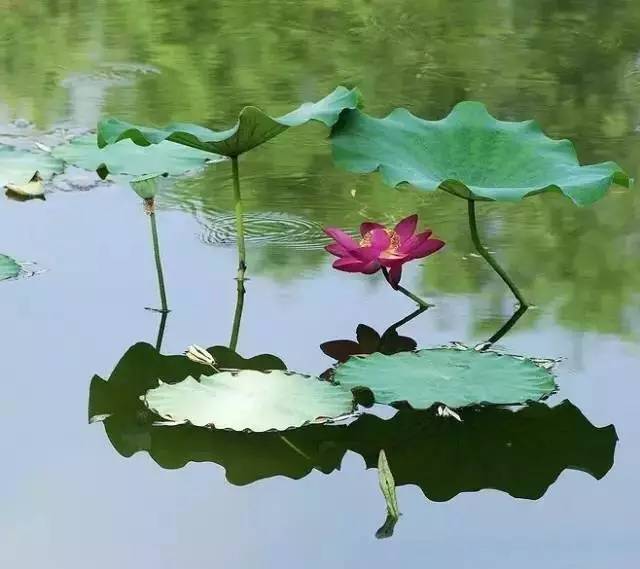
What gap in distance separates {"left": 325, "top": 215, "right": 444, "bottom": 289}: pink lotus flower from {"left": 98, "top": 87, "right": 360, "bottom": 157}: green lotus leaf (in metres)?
0.15

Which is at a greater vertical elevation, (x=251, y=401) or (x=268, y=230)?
(x=251, y=401)

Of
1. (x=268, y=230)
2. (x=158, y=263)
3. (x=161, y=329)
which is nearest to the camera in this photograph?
(x=161, y=329)

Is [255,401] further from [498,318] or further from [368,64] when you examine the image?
[368,64]

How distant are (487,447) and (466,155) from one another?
532 millimetres

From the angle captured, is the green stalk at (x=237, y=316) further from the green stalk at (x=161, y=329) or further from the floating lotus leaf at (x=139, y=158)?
the floating lotus leaf at (x=139, y=158)

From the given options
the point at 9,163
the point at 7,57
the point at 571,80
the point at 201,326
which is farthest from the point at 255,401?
the point at 7,57

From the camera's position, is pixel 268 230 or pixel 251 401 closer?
pixel 251 401

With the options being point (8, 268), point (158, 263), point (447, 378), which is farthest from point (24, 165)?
point (447, 378)

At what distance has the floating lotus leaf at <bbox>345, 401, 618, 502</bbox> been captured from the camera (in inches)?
43.4

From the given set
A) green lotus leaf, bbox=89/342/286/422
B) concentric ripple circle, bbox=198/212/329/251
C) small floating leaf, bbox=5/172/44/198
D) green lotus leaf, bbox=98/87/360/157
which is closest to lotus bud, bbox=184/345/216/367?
green lotus leaf, bbox=89/342/286/422

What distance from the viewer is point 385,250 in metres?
1.47

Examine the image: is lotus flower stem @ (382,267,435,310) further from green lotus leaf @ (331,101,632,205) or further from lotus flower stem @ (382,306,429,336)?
green lotus leaf @ (331,101,632,205)

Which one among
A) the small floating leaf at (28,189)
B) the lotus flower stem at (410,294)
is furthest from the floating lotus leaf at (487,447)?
the small floating leaf at (28,189)

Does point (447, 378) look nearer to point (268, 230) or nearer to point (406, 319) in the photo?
point (406, 319)
